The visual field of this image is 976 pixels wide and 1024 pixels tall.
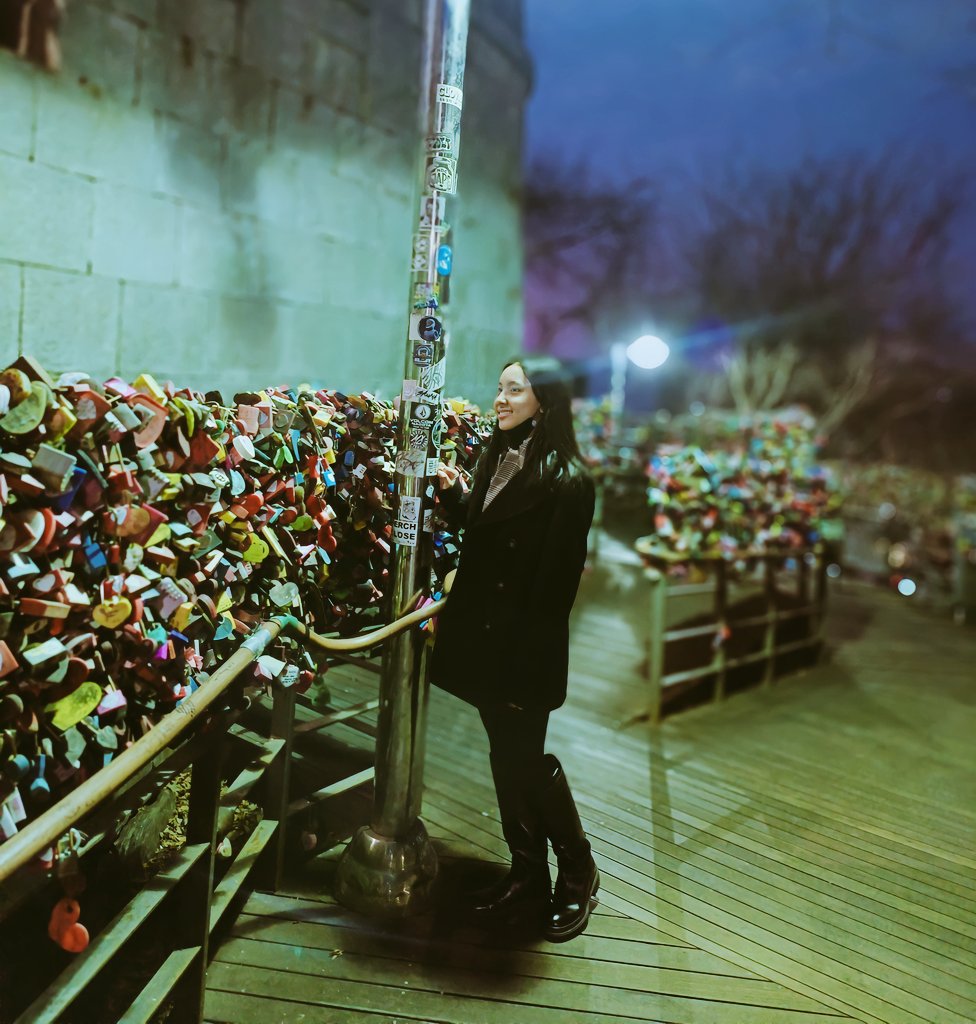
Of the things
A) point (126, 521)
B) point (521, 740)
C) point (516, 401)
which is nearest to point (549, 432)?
point (516, 401)

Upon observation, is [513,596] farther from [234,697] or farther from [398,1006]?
[398,1006]

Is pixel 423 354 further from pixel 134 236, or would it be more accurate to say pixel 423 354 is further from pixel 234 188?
pixel 234 188

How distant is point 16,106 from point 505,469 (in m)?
4.06

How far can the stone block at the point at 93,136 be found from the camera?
5.06m

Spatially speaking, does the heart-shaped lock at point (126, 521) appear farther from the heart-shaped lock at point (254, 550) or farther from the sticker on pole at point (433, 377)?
the sticker on pole at point (433, 377)

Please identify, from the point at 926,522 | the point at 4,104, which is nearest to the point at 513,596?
the point at 4,104

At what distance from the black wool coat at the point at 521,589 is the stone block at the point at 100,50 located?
422 centimetres

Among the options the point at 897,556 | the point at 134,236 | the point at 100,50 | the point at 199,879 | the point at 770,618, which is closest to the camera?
the point at 199,879

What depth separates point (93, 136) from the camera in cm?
528

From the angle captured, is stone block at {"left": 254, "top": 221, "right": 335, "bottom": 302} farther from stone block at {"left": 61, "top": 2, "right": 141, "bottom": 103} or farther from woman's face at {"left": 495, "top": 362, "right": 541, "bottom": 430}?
woman's face at {"left": 495, "top": 362, "right": 541, "bottom": 430}

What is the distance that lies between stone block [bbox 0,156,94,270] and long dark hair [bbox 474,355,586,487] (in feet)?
11.8

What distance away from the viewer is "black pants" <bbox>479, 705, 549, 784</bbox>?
306 cm

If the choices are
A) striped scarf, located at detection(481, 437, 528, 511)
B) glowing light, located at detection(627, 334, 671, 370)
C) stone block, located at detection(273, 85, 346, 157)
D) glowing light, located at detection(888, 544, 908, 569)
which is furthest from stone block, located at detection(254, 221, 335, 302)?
glowing light, located at detection(888, 544, 908, 569)

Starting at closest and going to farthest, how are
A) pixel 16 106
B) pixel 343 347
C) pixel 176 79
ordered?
pixel 16 106 → pixel 176 79 → pixel 343 347
